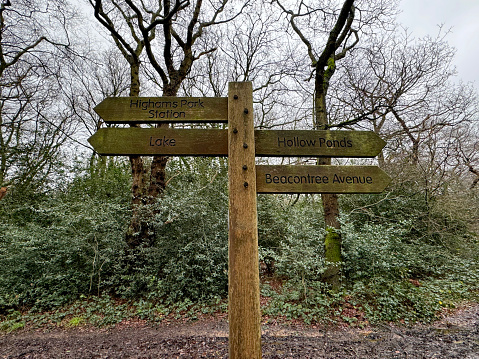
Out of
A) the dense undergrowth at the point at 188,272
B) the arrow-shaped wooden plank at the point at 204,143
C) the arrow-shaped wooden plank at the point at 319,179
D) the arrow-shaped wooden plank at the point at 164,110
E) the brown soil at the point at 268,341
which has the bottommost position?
the brown soil at the point at 268,341

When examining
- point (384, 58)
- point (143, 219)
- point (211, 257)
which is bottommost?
point (211, 257)

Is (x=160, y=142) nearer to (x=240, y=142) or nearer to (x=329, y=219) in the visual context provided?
(x=240, y=142)

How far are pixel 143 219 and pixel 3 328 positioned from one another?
10.1 ft

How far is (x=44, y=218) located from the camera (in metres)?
6.73

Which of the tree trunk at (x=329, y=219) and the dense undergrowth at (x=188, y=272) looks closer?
the dense undergrowth at (x=188, y=272)

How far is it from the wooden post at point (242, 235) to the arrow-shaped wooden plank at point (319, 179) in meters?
0.17

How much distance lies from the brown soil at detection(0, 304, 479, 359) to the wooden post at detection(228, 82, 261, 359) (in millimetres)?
2104

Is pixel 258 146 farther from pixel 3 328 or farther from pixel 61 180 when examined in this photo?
pixel 61 180

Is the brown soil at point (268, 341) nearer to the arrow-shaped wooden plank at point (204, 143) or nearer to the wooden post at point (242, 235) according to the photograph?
the wooden post at point (242, 235)

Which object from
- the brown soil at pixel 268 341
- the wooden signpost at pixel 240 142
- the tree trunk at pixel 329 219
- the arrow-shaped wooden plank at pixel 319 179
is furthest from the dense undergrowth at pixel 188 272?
the wooden signpost at pixel 240 142

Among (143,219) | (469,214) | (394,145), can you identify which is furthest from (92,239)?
(469,214)

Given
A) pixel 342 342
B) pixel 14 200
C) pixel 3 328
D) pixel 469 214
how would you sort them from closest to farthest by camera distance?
1. pixel 342 342
2. pixel 3 328
3. pixel 469 214
4. pixel 14 200

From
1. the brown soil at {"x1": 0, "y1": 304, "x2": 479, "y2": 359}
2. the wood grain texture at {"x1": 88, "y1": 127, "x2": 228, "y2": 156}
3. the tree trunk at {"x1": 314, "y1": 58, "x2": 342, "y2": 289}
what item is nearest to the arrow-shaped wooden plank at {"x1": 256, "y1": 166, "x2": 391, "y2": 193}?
the wood grain texture at {"x1": 88, "y1": 127, "x2": 228, "y2": 156}

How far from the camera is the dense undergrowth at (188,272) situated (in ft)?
16.5
